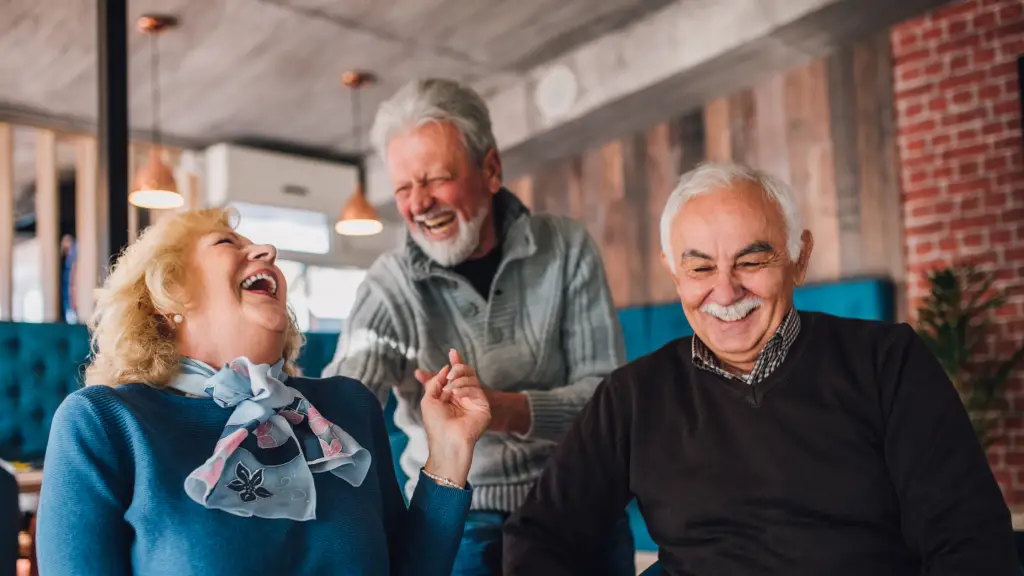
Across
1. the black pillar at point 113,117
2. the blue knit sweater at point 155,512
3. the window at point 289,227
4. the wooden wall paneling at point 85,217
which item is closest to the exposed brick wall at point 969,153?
the black pillar at point 113,117

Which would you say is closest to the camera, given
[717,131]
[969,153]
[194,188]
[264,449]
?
[264,449]

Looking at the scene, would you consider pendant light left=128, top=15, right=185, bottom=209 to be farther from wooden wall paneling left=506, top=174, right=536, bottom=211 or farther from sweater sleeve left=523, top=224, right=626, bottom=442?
sweater sleeve left=523, top=224, right=626, bottom=442

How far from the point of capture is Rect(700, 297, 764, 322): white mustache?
5.07ft

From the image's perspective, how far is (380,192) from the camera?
26.1 ft

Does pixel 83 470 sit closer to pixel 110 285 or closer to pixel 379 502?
pixel 110 285

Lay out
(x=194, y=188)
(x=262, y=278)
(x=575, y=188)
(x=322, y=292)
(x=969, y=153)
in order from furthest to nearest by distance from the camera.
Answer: (x=322, y=292) → (x=194, y=188) → (x=575, y=188) → (x=969, y=153) → (x=262, y=278)

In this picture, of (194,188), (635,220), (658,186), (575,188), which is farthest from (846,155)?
(194,188)

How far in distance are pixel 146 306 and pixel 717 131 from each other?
4.54 metres

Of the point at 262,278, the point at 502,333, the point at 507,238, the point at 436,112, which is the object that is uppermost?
the point at 436,112

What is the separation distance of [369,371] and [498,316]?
0.30 m

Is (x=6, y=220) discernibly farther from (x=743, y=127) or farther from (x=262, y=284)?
(x=262, y=284)

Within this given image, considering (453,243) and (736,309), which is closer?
(736,309)

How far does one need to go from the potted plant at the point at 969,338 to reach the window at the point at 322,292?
16.7 ft

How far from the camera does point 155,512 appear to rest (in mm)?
1199
